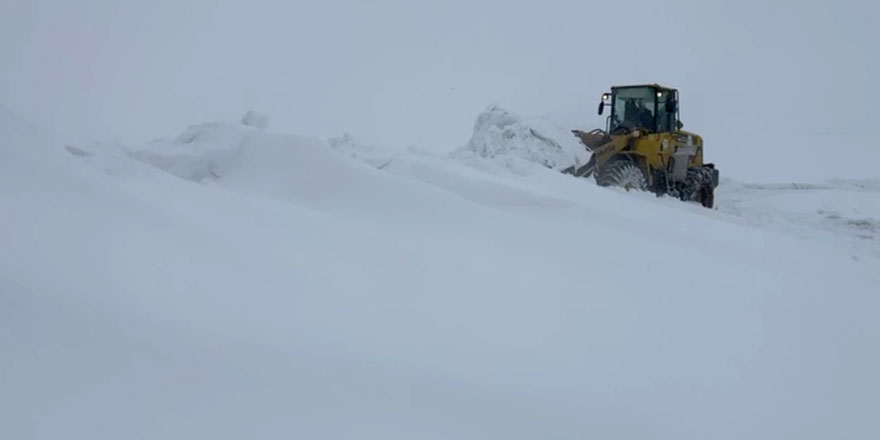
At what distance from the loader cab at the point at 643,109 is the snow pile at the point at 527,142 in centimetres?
122

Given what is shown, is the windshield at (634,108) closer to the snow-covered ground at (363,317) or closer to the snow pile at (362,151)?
the snow pile at (362,151)

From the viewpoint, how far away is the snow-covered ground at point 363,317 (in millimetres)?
2041

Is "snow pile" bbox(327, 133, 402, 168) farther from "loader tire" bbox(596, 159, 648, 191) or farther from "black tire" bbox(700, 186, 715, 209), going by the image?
"black tire" bbox(700, 186, 715, 209)

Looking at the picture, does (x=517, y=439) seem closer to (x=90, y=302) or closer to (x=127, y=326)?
(x=127, y=326)

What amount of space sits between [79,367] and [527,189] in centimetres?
426

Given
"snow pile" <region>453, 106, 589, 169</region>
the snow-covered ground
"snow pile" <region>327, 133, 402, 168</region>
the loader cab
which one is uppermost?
the loader cab

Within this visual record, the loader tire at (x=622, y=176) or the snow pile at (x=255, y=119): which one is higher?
the loader tire at (x=622, y=176)

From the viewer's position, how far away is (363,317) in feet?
9.13

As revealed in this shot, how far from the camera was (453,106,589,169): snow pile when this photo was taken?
422 inches

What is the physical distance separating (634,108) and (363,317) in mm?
10232

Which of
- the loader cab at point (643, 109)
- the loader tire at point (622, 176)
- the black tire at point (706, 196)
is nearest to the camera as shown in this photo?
the loader tire at point (622, 176)

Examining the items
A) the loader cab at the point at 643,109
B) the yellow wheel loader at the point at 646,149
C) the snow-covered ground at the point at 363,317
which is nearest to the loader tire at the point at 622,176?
the yellow wheel loader at the point at 646,149

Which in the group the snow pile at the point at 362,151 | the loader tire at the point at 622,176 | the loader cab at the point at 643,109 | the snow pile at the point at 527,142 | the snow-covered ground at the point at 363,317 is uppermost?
the loader cab at the point at 643,109

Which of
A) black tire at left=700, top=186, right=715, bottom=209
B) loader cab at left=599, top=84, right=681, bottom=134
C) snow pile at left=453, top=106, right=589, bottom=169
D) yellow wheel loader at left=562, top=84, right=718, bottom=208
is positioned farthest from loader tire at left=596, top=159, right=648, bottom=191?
black tire at left=700, top=186, right=715, bottom=209
